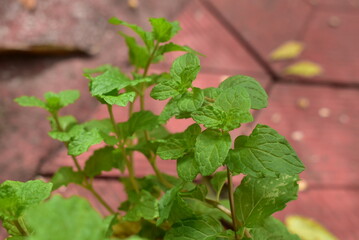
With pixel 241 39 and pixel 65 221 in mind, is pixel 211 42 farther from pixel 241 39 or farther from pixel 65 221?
pixel 65 221

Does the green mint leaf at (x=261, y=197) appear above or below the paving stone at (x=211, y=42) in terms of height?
below

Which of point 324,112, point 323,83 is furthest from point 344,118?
point 323,83

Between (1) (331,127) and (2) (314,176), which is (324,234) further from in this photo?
(1) (331,127)

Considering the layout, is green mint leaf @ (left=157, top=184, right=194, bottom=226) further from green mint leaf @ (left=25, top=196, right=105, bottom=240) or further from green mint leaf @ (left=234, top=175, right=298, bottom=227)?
green mint leaf @ (left=25, top=196, right=105, bottom=240)

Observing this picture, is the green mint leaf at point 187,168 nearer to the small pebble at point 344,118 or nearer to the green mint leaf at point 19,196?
the green mint leaf at point 19,196

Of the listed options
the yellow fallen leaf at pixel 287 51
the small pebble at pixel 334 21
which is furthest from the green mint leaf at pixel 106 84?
the small pebble at pixel 334 21

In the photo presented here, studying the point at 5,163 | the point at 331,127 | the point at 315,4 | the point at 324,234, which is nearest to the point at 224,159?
the point at 324,234

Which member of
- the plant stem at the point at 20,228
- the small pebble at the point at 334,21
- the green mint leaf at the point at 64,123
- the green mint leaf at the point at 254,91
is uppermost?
the small pebble at the point at 334,21

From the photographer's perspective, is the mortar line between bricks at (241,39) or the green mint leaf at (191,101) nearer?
the green mint leaf at (191,101)
